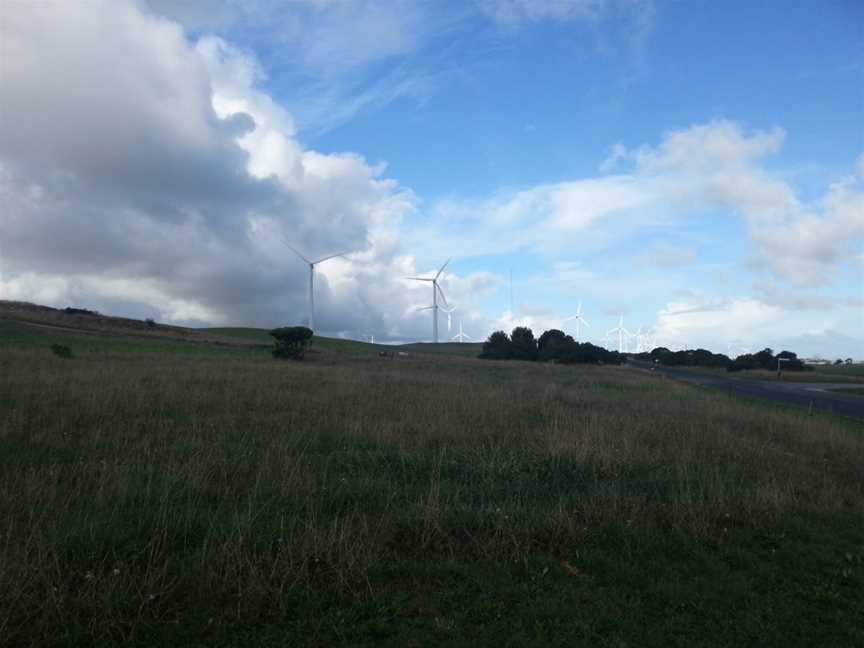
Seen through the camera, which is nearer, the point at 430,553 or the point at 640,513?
the point at 430,553

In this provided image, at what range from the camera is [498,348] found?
349ft

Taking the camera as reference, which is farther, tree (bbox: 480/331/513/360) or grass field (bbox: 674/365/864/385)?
tree (bbox: 480/331/513/360)

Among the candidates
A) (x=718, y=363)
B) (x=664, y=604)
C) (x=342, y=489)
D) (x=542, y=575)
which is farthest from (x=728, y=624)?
(x=718, y=363)

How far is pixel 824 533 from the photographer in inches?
272

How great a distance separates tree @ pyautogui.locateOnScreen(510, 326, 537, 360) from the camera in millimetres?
102062

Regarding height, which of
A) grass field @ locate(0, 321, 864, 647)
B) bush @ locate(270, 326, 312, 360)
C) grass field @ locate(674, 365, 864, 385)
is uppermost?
bush @ locate(270, 326, 312, 360)

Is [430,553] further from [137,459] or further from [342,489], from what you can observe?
[137,459]

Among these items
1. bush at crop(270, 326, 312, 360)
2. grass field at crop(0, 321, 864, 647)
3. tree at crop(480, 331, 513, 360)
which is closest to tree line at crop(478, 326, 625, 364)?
tree at crop(480, 331, 513, 360)

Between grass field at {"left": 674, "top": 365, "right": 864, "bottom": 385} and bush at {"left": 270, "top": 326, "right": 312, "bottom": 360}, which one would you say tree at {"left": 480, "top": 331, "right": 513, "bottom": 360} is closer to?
grass field at {"left": 674, "top": 365, "right": 864, "bottom": 385}

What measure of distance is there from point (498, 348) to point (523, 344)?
4.44 meters

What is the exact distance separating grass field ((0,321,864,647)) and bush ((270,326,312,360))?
32.3 meters

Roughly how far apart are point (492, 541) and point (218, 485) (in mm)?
3101

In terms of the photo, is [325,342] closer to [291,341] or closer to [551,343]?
[551,343]

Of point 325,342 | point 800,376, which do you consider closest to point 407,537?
point 800,376
